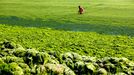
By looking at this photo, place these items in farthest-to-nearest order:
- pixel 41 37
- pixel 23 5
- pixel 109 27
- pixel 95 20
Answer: pixel 23 5 → pixel 95 20 → pixel 109 27 → pixel 41 37

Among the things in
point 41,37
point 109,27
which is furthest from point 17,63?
point 109,27

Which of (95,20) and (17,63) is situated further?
(95,20)

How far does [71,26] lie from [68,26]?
308 millimetres

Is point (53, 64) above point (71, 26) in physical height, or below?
below

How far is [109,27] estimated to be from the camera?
107ft

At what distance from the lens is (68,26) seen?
3312cm

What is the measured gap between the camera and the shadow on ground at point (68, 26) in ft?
102

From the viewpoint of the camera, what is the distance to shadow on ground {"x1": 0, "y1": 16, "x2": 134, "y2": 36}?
31.2m

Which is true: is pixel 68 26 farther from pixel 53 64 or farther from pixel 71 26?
pixel 53 64

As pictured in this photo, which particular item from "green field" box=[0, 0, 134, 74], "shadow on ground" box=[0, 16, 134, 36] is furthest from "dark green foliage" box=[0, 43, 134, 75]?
"shadow on ground" box=[0, 16, 134, 36]

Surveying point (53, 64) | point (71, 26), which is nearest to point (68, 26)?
point (71, 26)

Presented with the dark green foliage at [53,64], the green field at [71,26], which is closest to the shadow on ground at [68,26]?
the green field at [71,26]

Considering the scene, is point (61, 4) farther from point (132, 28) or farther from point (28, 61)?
point (28, 61)

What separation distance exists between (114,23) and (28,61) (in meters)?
17.6
